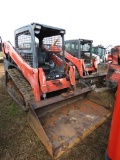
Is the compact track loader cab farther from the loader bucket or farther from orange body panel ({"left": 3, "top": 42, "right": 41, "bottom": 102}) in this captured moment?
orange body panel ({"left": 3, "top": 42, "right": 41, "bottom": 102})

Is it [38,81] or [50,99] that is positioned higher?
[38,81]

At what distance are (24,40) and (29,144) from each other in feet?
7.72

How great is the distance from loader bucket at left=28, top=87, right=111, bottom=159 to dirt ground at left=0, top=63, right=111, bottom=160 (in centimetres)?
10

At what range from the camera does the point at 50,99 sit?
283 centimetres

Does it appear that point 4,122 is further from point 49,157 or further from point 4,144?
point 49,157

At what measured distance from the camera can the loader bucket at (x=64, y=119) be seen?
2.25 meters

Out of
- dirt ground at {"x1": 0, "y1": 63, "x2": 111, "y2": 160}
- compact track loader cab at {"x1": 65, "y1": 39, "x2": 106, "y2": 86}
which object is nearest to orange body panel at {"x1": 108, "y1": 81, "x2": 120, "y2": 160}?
dirt ground at {"x1": 0, "y1": 63, "x2": 111, "y2": 160}

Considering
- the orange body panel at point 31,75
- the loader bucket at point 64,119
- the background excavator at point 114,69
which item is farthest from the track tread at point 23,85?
the background excavator at point 114,69

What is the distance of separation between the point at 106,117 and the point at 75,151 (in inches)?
45.3

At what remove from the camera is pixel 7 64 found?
4.33 m

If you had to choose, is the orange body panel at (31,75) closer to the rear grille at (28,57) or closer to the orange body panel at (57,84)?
the rear grille at (28,57)

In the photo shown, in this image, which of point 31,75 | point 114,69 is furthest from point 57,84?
point 114,69

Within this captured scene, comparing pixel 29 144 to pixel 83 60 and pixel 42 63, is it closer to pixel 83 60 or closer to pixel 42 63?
pixel 42 63

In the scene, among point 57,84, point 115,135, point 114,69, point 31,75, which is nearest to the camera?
point 115,135
